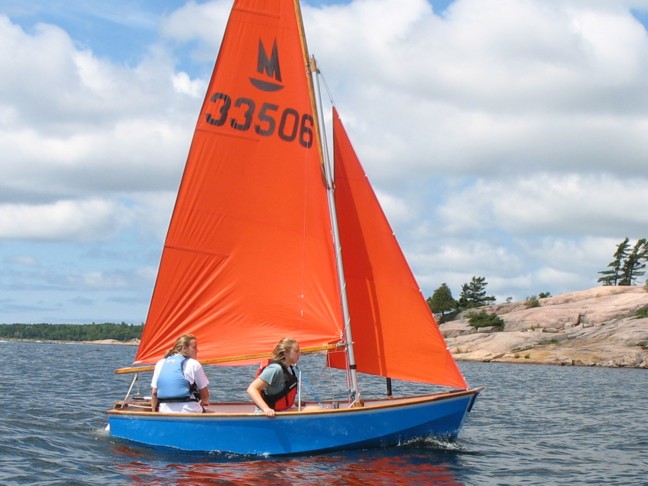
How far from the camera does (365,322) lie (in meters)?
17.1

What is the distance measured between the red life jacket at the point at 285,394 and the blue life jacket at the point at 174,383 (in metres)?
1.52

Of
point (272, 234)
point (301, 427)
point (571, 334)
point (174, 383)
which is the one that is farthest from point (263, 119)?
point (571, 334)

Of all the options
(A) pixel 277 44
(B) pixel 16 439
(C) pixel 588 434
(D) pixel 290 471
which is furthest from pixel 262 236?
(C) pixel 588 434

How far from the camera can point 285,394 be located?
50.2ft

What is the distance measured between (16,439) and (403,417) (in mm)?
8063

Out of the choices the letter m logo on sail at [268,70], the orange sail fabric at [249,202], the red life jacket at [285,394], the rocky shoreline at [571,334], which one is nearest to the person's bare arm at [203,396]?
the red life jacket at [285,394]

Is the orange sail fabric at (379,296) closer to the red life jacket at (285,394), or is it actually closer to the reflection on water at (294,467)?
the reflection on water at (294,467)

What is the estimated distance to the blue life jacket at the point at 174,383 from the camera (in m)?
15.3

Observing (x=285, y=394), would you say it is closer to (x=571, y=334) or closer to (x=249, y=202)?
(x=249, y=202)

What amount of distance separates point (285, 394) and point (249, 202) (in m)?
4.30

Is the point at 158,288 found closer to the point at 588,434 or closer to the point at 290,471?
the point at 290,471

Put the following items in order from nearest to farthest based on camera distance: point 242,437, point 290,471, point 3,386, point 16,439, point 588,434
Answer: point 290,471, point 242,437, point 16,439, point 588,434, point 3,386

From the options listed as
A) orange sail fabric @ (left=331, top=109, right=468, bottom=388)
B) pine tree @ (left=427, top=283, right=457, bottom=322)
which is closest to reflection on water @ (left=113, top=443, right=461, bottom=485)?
orange sail fabric @ (left=331, top=109, right=468, bottom=388)

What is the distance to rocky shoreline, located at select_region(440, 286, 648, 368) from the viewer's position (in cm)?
6475
